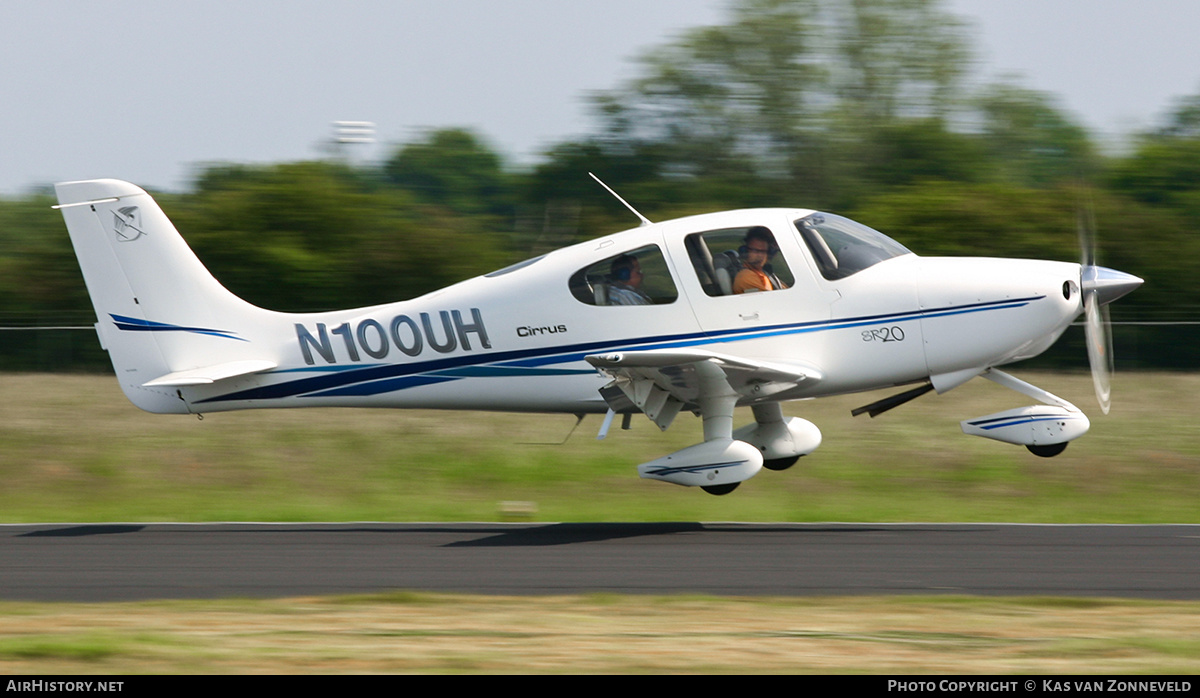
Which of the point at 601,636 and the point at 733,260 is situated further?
the point at 733,260

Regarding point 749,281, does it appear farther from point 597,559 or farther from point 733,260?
point 597,559

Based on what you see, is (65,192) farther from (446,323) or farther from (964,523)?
(964,523)

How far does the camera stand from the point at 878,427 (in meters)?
14.6

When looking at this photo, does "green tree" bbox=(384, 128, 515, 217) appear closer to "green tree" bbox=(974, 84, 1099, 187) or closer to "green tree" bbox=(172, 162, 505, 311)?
"green tree" bbox=(974, 84, 1099, 187)

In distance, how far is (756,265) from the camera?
385 inches

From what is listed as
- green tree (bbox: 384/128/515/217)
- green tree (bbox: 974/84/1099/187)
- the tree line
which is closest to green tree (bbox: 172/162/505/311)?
the tree line

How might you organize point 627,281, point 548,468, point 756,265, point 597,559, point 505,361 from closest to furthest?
1. point 597,559
2. point 756,265
3. point 627,281
4. point 505,361
5. point 548,468

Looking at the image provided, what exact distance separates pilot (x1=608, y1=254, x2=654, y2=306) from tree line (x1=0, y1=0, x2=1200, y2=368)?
8545 millimetres

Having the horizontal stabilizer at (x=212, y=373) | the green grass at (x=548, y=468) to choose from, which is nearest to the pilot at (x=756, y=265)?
the green grass at (x=548, y=468)

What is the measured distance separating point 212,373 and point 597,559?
393 cm

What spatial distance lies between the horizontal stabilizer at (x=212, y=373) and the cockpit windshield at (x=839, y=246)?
15.3ft

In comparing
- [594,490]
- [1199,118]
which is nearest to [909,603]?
[594,490]

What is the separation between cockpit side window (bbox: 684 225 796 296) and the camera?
9.75 m

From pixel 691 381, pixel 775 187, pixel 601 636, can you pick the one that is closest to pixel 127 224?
pixel 691 381
